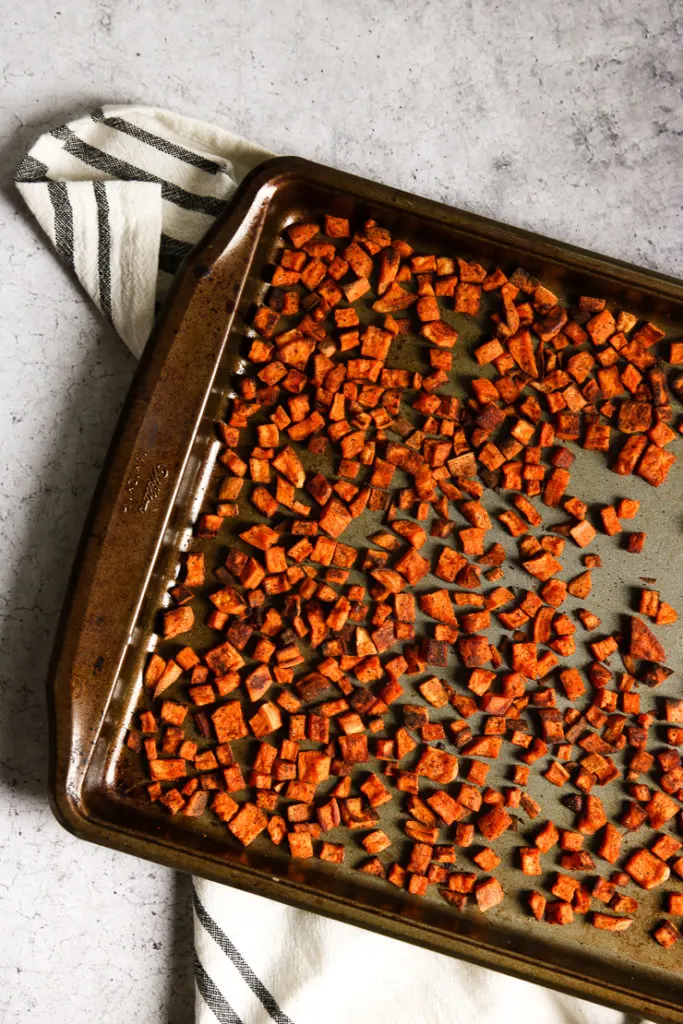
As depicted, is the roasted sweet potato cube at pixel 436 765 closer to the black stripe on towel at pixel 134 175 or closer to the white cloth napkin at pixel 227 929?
the white cloth napkin at pixel 227 929

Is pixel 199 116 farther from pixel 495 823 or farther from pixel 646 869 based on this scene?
pixel 646 869

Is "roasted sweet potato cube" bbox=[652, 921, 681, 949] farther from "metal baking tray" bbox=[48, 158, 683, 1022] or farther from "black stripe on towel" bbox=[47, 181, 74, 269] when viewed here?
"black stripe on towel" bbox=[47, 181, 74, 269]

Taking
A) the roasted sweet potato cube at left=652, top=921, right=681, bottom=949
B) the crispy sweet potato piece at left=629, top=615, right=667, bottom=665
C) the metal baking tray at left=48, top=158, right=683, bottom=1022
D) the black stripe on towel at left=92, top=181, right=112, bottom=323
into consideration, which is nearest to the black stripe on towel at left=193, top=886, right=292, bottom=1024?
the metal baking tray at left=48, top=158, right=683, bottom=1022

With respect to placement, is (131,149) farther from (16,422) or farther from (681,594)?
(681,594)

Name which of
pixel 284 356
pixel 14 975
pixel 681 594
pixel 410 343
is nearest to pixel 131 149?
pixel 284 356

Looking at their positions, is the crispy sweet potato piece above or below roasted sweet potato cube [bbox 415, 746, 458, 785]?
above

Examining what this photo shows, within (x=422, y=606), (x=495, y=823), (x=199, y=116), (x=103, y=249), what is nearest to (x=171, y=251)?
(x=103, y=249)
